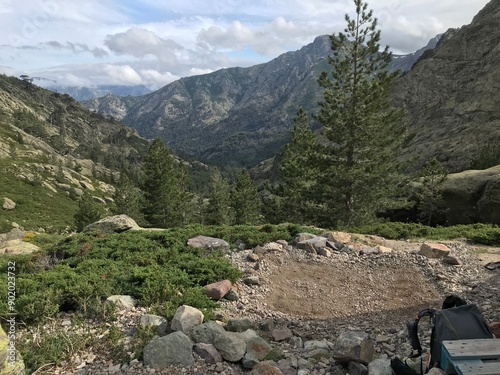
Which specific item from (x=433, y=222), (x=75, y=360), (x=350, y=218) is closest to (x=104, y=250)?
(x=75, y=360)

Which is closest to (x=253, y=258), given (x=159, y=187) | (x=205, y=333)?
(x=205, y=333)

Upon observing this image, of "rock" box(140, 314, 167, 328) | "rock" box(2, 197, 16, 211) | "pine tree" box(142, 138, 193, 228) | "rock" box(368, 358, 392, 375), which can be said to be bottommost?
"rock" box(2, 197, 16, 211)

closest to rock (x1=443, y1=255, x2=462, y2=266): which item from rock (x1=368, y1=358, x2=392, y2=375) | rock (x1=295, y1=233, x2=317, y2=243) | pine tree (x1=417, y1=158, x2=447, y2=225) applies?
rock (x1=295, y1=233, x2=317, y2=243)

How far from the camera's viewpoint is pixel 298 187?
40594mm

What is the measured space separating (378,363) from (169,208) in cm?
4752

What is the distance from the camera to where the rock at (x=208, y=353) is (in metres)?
7.33

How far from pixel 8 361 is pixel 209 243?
31.7ft

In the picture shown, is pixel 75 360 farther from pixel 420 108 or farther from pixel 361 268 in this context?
pixel 420 108

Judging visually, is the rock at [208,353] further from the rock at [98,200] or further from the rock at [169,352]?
the rock at [98,200]

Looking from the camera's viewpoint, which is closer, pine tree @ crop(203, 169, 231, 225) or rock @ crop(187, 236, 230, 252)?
rock @ crop(187, 236, 230, 252)

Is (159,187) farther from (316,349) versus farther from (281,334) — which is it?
(316,349)

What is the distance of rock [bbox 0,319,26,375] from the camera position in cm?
629

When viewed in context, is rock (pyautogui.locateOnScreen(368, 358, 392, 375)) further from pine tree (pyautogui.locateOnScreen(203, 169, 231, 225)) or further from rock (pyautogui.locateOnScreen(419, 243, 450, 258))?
pine tree (pyautogui.locateOnScreen(203, 169, 231, 225))

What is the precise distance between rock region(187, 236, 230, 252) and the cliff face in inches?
2493
